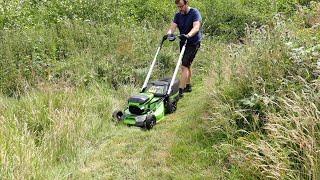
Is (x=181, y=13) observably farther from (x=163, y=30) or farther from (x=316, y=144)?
(x=316, y=144)

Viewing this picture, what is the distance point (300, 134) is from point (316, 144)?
0.17 m

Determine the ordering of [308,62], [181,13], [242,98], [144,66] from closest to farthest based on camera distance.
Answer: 1. [308,62]
2. [242,98]
3. [181,13]
4. [144,66]

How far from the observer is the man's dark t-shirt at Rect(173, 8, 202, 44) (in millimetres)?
7346

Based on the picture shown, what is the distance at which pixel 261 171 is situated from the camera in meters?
3.89

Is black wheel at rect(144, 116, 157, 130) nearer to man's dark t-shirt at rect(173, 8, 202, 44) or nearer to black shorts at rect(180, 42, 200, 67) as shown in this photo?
black shorts at rect(180, 42, 200, 67)

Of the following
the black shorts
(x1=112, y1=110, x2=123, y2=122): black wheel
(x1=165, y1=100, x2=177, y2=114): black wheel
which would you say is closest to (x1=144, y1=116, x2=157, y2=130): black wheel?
(x1=112, y1=110, x2=123, y2=122): black wheel

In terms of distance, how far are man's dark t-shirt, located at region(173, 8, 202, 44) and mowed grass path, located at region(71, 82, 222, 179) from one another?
→ 1.79 metres

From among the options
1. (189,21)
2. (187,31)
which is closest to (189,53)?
(187,31)

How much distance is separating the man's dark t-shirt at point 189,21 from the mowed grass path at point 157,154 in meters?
1.79

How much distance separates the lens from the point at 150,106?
6328 mm

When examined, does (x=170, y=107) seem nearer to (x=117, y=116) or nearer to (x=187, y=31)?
(x=117, y=116)

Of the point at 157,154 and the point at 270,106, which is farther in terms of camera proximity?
the point at 157,154

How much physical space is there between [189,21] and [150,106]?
1.92m

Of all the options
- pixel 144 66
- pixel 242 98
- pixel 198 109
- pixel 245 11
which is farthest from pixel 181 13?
pixel 245 11
